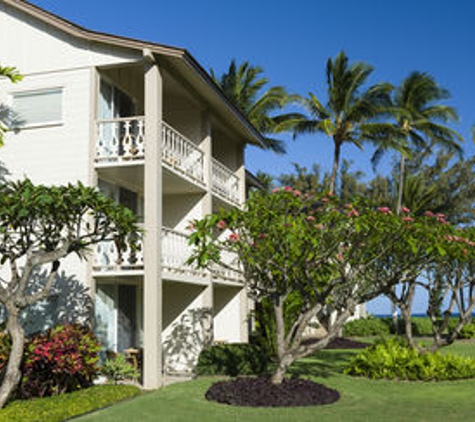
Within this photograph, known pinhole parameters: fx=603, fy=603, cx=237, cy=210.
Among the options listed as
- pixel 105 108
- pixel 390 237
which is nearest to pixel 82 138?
pixel 105 108

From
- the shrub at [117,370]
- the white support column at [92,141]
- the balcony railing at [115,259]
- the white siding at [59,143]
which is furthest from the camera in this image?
the white siding at [59,143]

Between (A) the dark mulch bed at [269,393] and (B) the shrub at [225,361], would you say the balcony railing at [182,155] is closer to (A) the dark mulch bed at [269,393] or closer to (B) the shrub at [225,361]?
(B) the shrub at [225,361]

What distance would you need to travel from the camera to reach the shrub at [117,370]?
14.3 m

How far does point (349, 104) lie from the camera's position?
1159 inches

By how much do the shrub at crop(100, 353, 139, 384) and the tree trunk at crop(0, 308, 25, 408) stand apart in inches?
129

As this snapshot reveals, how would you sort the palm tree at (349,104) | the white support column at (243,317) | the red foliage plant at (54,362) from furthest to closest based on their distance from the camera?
the palm tree at (349,104), the white support column at (243,317), the red foliage plant at (54,362)

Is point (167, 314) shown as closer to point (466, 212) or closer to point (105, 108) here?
point (105, 108)

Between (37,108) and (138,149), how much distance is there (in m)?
3.26

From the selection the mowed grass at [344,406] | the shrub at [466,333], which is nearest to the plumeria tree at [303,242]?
the mowed grass at [344,406]

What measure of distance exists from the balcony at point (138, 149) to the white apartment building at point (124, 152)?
0.04m

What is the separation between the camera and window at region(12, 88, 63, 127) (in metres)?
16.1

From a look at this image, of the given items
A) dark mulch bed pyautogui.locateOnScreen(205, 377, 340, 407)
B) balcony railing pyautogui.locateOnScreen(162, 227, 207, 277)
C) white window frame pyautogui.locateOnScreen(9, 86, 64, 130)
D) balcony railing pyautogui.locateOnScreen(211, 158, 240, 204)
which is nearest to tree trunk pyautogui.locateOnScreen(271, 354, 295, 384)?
dark mulch bed pyautogui.locateOnScreen(205, 377, 340, 407)

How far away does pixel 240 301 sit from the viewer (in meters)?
21.3

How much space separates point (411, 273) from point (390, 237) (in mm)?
2322
